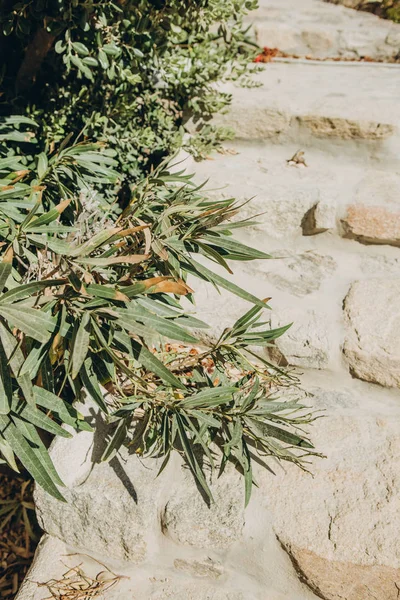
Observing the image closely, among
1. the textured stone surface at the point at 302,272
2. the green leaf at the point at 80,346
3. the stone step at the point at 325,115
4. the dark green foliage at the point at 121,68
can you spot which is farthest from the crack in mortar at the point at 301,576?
the stone step at the point at 325,115

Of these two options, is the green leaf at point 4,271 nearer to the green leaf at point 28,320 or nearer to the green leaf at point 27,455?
the green leaf at point 28,320

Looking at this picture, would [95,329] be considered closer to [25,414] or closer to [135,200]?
[25,414]

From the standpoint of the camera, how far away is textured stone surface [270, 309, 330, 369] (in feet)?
6.93

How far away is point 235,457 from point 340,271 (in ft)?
3.75

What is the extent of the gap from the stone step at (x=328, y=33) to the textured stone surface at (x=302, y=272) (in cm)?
318

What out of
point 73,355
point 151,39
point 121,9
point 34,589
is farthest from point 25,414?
point 151,39

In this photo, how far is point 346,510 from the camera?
5.38 feet

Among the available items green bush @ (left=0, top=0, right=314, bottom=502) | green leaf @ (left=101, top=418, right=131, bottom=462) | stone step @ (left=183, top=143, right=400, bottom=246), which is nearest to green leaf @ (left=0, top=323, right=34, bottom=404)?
green bush @ (left=0, top=0, right=314, bottom=502)

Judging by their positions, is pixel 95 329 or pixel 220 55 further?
pixel 220 55

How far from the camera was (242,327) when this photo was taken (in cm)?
172

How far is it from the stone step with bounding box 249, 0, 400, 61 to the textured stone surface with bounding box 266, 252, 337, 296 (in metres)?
3.18

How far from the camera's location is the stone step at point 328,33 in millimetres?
4824

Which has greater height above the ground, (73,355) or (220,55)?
(220,55)

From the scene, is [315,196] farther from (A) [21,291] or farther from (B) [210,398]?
(A) [21,291]
